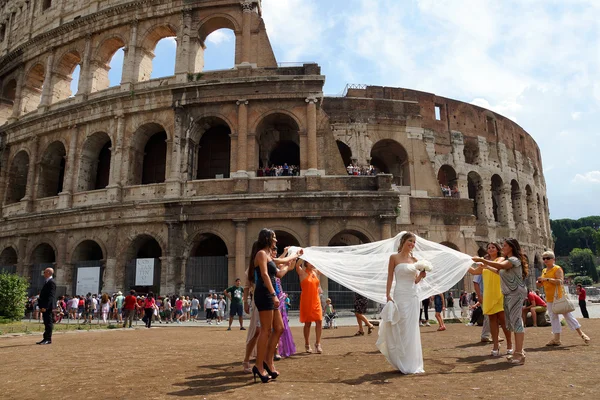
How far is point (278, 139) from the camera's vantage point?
21844 millimetres

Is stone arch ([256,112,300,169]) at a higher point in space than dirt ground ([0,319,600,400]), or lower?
higher

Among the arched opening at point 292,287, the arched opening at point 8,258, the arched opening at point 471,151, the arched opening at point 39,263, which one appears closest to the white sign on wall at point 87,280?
the arched opening at point 39,263

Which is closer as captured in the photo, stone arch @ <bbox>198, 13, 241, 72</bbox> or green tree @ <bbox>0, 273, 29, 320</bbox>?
green tree @ <bbox>0, 273, 29, 320</bbox>

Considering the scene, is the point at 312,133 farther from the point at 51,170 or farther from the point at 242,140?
A: the point at 51,170

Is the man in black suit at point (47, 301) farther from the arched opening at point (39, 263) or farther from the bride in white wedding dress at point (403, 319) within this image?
the arched opening at point (39, 263)

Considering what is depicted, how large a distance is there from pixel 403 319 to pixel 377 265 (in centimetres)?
233

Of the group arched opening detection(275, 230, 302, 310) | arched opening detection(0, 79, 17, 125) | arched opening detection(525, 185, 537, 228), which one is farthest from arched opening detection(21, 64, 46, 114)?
arched opening detection(525, 185, 537, 228)

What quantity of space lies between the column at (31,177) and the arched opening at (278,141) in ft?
41.1

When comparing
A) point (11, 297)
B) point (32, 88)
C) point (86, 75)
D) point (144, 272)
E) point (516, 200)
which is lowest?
point (11, 297)

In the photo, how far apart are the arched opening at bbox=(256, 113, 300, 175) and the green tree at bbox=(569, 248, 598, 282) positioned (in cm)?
5797

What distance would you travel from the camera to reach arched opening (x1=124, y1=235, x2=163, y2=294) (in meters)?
19.0

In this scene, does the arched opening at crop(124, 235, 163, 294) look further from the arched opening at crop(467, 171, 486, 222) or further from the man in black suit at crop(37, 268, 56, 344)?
the arched opening at crop(467, 171, 486, 222)

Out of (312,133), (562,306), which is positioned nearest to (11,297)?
(312,133)

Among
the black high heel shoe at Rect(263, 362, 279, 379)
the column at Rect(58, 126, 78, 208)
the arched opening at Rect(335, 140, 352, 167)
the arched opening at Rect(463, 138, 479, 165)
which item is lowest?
the black high heel shoe at Rect(263, 362, 279, 379)
